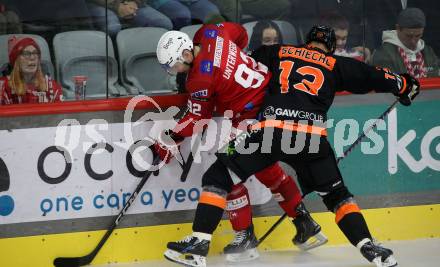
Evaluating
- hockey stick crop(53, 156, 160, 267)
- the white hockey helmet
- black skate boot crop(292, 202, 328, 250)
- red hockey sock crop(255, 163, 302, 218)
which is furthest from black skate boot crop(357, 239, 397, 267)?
the white hockey helmet

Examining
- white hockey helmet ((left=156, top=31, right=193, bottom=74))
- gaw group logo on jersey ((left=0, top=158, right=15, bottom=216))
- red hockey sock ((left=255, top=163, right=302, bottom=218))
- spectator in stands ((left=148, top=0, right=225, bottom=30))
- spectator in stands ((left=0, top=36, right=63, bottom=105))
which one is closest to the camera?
white hockey helmet ((left=156, top=31, right=193, bottom=74))

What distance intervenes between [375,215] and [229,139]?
3.43 ft

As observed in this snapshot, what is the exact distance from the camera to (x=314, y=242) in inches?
212

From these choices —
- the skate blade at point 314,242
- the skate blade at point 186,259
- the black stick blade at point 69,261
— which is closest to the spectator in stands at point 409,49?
the skate blade at point 314,242

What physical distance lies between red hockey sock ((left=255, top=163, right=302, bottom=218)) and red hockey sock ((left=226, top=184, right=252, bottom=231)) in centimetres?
13

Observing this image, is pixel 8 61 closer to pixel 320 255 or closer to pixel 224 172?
pixel 224 172

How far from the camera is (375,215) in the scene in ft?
18.5

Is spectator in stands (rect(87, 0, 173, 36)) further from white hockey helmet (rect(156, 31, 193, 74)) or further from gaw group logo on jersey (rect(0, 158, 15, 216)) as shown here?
gaw group logo on jersey (rect(0, 158, 15, 216))

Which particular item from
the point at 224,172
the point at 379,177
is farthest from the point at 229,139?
the point at 379,177

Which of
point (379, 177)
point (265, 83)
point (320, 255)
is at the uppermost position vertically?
point (265, 83)

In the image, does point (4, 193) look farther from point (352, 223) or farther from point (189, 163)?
point (352, 223)

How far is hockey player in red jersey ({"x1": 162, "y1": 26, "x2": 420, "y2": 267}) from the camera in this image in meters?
4.96

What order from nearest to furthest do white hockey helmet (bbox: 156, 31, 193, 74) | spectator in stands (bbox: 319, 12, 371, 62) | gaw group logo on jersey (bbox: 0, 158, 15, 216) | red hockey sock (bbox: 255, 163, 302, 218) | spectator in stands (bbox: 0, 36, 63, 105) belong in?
white hockey helmet (bbox: 156, 31, 193, 74), gaw group logo on jersey (bbox: 0, 158, 15, 216), spectator in stands (bbox: 0, 36, 63, 105), red hockey sock (bbox: 255, 163, 302, 218), spectator in stands (bbox: 319, 12, 371, 62)

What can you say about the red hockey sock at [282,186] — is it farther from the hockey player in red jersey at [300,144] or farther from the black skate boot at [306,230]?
the hockey player in red jersey at [300,144]
